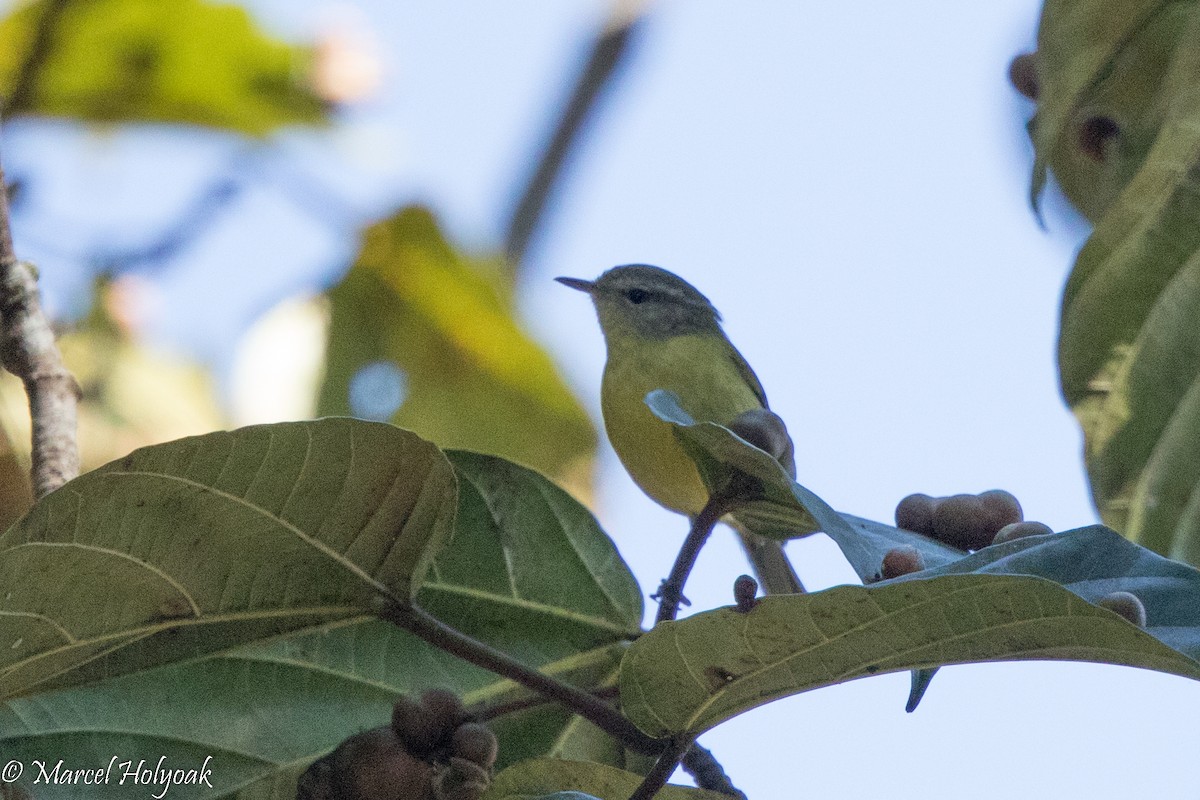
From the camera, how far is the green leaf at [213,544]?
1.82 metres

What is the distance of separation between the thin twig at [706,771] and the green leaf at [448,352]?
7.28 ft

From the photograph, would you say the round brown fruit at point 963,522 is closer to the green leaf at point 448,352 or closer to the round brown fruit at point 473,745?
the round brown fruit at point 473,745

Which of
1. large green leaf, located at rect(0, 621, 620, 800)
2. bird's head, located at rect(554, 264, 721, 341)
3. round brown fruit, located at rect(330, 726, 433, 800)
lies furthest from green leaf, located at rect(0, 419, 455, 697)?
bird's head, located at rect(554, 264, 721, 341)

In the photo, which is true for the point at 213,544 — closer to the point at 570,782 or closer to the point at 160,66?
the point at 570,782

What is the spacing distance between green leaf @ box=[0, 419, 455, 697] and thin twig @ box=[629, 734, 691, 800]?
441 mm

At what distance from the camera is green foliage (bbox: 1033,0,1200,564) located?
8.59ft

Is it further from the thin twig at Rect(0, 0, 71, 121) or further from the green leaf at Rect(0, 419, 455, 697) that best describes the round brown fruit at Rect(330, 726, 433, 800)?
the thin twig at Rect(0, 0, 71, 121)

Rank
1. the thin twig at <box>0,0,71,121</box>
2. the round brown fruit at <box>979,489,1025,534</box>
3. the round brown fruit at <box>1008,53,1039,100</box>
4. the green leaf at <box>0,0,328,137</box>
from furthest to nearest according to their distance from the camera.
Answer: the green leaf at <box>0,0,328,137</box>
the thin twig at <box>0,0,71,121</box>
the round brown fruit at <box>1008,53,1039,100</box>
the round brown fruit at <box>979,489,1025,534</box>

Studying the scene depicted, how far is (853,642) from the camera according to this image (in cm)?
170

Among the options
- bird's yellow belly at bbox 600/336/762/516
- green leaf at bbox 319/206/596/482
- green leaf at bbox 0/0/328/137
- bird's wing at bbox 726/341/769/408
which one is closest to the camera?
bird's yellow belly at bbox 600/336/762/516

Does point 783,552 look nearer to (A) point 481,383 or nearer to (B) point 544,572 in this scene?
(A) point 481,383

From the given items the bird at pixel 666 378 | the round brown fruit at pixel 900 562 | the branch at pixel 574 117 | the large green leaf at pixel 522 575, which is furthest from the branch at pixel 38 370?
the branch at pixel 574 117

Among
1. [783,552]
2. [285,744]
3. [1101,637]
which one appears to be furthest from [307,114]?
[1101,637]

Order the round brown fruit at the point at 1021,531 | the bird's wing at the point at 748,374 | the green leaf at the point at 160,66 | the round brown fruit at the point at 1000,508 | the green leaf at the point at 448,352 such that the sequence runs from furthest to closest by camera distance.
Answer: the bird's wing at the point at 748,374 → the green leaf at the point at 160,66 → the green leaf at the point at 448,352 → the round brown fruit at the point at 1000,508 → the round brown fruit at the point at 1021,531
